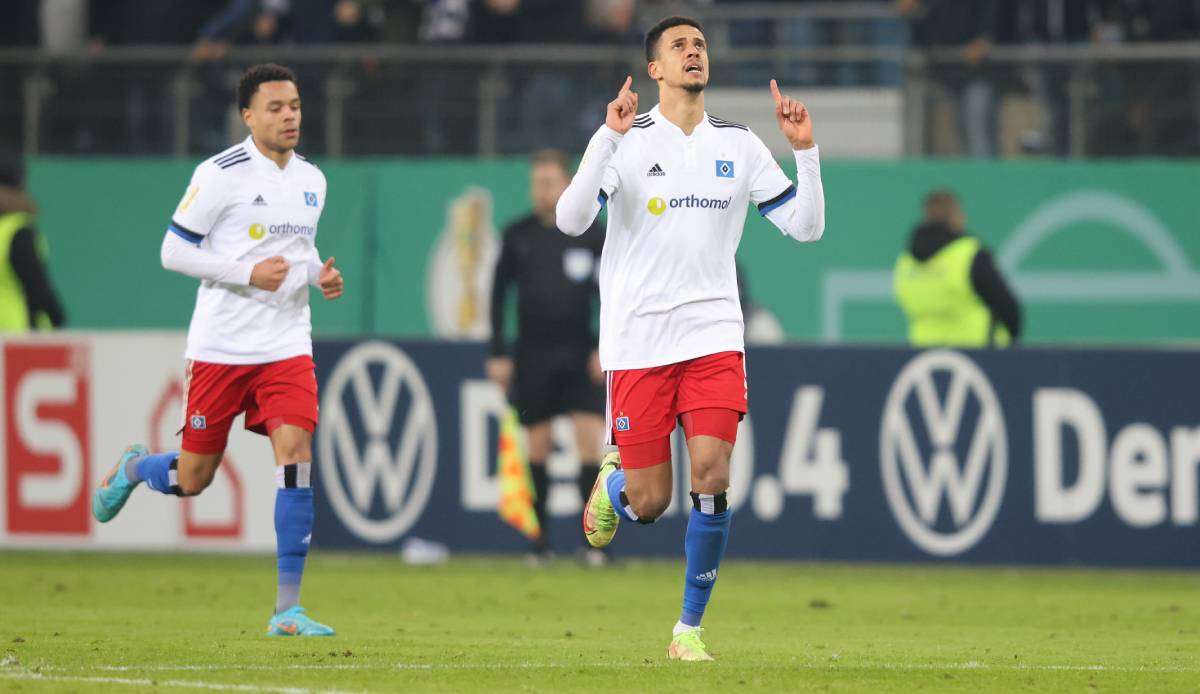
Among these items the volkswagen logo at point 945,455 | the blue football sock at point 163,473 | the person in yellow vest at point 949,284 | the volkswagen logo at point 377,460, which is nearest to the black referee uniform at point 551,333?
the volkswagen logo at point 377,460

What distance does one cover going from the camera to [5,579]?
39.8 ft

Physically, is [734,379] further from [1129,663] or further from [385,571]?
[385,571]

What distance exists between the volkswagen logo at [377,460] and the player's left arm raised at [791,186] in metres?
5.81

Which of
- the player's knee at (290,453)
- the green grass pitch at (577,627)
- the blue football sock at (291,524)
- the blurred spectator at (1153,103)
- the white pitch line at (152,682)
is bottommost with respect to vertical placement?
the green grass pitch at (577,627)

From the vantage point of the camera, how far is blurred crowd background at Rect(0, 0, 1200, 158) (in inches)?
666

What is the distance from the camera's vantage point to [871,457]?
13.4 metres

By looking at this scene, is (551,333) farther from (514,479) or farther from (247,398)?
(247,398)

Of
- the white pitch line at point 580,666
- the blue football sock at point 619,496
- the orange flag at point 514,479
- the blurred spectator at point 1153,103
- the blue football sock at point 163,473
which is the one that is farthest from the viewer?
the blurred spectator at point 1153,103

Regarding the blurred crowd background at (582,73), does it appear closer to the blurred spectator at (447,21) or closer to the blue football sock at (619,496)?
the blurred spectator at (447,21)

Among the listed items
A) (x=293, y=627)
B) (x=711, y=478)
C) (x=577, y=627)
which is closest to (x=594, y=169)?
(x=711, y=478)

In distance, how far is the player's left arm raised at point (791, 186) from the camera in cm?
805

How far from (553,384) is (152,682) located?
6.27m

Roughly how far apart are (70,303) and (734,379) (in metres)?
11.2

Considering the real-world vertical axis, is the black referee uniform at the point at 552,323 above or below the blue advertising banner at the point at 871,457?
above
